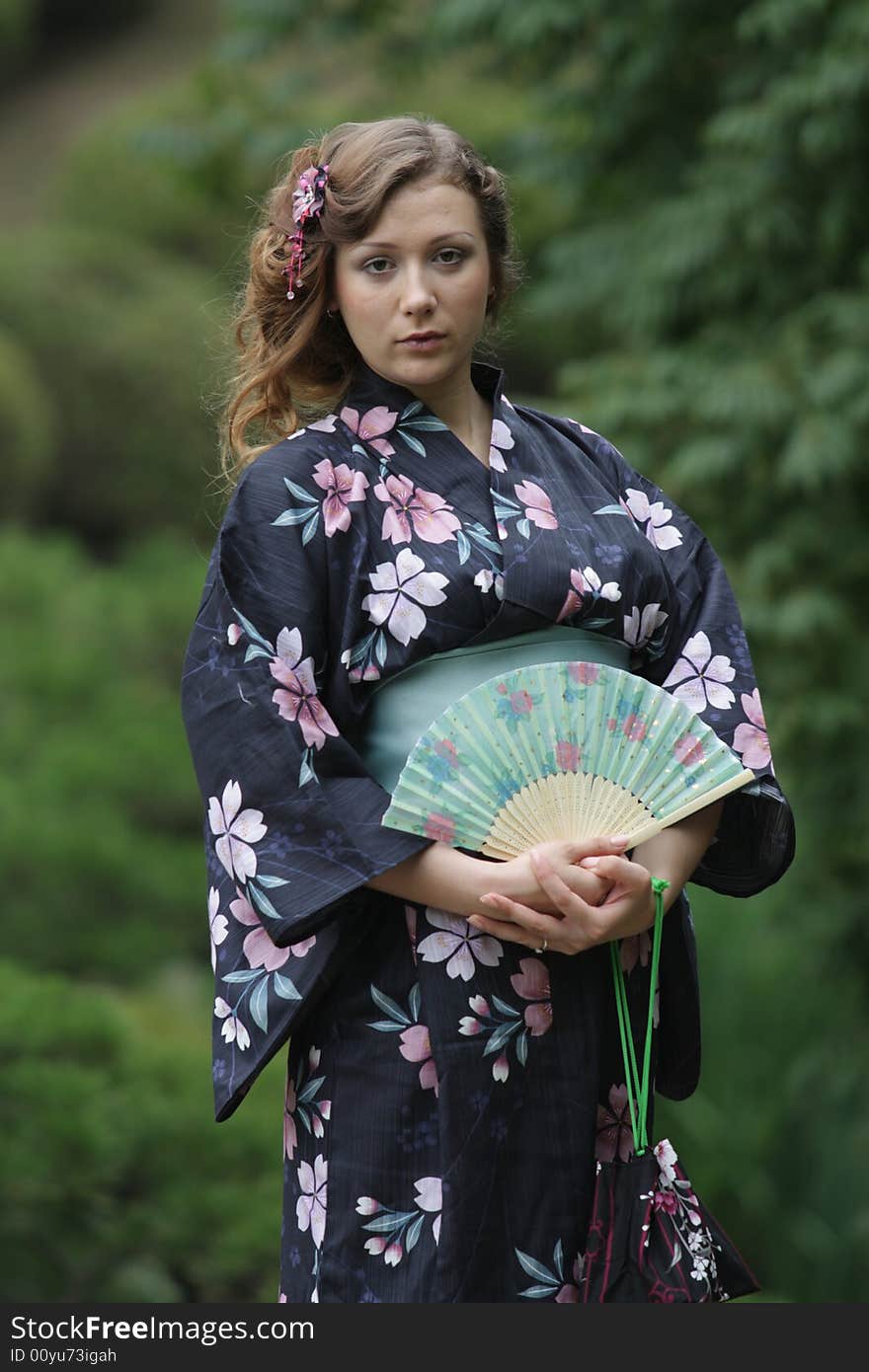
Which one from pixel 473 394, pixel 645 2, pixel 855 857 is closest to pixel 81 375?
pixel 645 2

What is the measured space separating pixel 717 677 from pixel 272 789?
1.76 ft

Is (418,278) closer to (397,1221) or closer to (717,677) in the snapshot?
A: (717,677)

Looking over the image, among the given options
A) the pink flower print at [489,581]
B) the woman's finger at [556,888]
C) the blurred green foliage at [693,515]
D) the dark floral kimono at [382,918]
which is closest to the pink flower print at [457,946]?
the dark floral kimono at [382,918]

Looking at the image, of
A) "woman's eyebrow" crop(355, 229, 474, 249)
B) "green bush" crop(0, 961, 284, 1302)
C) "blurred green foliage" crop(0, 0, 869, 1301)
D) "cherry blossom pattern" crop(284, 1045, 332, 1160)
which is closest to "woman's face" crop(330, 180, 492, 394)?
"woman's eyebrow" crop(355, 229, 474, 249)

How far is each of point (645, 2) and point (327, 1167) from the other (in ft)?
9.13

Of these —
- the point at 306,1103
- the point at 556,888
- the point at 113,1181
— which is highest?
the point at 556,888

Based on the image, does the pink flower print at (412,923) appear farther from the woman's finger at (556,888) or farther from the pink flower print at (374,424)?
the pink flower print at (374,424)

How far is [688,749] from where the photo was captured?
1817mm

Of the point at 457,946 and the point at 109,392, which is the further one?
the point at 109,392

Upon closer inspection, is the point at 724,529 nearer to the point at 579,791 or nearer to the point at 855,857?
the point at 855,857

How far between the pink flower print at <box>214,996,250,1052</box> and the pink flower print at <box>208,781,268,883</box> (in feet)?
0.52

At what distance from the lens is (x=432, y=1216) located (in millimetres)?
1790

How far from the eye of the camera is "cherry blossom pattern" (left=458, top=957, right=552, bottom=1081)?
1.79 m

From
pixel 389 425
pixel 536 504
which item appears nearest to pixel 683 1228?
pixel 536 504
